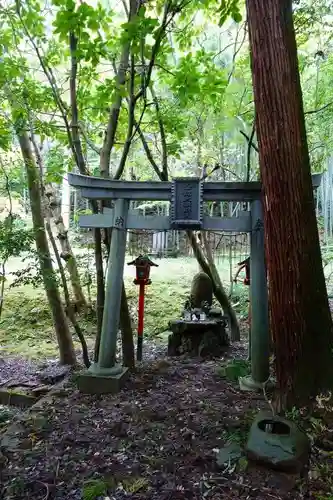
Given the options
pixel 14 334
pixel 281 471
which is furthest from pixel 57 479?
pixel 14 334

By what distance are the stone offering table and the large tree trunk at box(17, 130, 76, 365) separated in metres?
1.58

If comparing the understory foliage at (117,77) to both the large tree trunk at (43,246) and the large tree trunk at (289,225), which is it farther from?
the large tree trunk at (289,225)

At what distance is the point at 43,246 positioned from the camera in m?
5.21

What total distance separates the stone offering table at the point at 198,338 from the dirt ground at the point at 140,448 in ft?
3.65

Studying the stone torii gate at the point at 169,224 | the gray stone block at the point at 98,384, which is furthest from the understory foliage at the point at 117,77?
the gray stone block at the point at 98,384

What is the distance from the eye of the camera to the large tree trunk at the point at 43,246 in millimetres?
4888

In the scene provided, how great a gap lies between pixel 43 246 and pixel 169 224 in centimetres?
235

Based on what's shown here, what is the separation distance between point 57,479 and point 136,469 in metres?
0.47

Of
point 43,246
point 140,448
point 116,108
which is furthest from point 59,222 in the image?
point 140,448

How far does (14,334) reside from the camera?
718cm

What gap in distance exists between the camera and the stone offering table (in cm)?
485

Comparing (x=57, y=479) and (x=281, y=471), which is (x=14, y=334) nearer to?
(x=57, y=479)

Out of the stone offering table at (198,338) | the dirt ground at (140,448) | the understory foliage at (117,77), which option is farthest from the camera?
the stone offering table at (198,338)

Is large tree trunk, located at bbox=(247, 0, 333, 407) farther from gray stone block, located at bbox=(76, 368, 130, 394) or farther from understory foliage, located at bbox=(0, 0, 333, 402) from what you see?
gray stone block, located at bbox=(76, 368, 130, 394)
